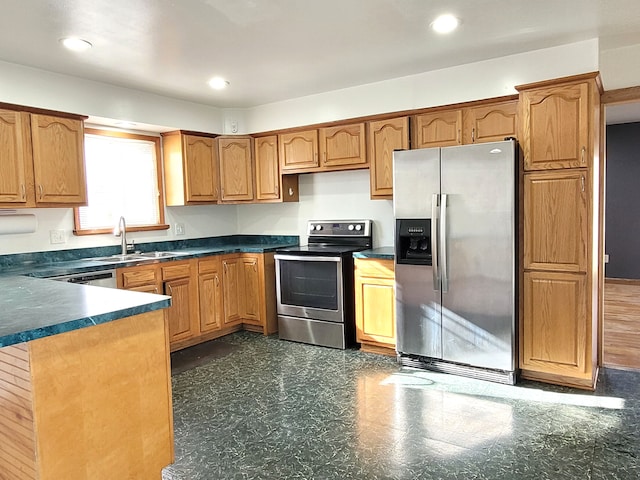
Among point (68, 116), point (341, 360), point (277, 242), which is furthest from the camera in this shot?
point (277, 242)

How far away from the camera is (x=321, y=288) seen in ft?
13.8

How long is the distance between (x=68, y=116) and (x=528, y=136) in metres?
3.48

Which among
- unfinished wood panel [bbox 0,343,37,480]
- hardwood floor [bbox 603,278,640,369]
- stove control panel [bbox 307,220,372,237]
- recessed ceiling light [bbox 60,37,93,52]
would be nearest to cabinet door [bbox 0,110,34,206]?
recessed ceiling light [bbox 60,37,93,52]

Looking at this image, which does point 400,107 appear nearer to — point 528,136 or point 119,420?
point 528,136

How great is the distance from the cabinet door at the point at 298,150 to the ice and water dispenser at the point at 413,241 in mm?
1332

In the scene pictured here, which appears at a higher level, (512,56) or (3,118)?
(512,56)

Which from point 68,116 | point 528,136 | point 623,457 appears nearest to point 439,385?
point 623,457

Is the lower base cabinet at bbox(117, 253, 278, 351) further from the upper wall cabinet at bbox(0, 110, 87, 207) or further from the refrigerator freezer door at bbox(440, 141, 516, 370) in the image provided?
the refrigerator freezer door at bbox(440, 141, 516, 370)

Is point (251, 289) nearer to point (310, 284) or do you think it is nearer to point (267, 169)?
point (310, 284)

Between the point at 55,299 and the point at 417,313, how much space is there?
2469 mm

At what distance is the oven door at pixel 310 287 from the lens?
13.6 ft

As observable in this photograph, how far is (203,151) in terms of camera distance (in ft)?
15.5

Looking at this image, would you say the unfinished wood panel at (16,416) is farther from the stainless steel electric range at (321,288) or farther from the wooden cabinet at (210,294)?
the stainless steel electric range at (321,288)

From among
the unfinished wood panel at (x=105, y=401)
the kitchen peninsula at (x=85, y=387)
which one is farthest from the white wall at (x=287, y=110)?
the unfinished wood panel at (x=105, y=401)
